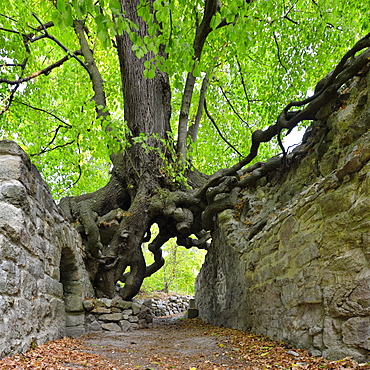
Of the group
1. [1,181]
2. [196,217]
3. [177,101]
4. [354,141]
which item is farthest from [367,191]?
[177,101]

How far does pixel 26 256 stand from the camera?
128 inches

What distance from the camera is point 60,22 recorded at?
2.74 metres

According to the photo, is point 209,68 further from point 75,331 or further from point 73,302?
point 75,331

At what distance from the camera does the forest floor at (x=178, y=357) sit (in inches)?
99.6

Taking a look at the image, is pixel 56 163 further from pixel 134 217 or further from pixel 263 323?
pixel 263 323

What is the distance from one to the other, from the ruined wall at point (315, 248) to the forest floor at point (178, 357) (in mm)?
182

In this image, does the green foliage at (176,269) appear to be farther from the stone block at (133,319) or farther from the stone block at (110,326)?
the stone block at (110,326)

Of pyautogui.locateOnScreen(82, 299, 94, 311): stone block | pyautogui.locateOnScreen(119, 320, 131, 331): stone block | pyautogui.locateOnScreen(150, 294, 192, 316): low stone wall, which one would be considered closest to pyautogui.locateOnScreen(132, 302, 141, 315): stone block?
pyautogui.locateOnScreen(119, 320, 131, 331): stone block

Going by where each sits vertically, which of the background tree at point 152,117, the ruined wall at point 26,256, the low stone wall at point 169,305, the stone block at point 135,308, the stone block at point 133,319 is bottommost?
the low stone wall at point 169,305

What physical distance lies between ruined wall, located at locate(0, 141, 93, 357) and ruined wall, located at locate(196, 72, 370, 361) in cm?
270

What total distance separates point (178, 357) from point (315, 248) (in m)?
1.92

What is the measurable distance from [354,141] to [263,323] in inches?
101

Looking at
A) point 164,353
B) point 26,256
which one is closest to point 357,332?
point 164,353

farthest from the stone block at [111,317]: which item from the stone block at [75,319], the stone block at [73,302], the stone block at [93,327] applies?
the stone block at [73,302]
